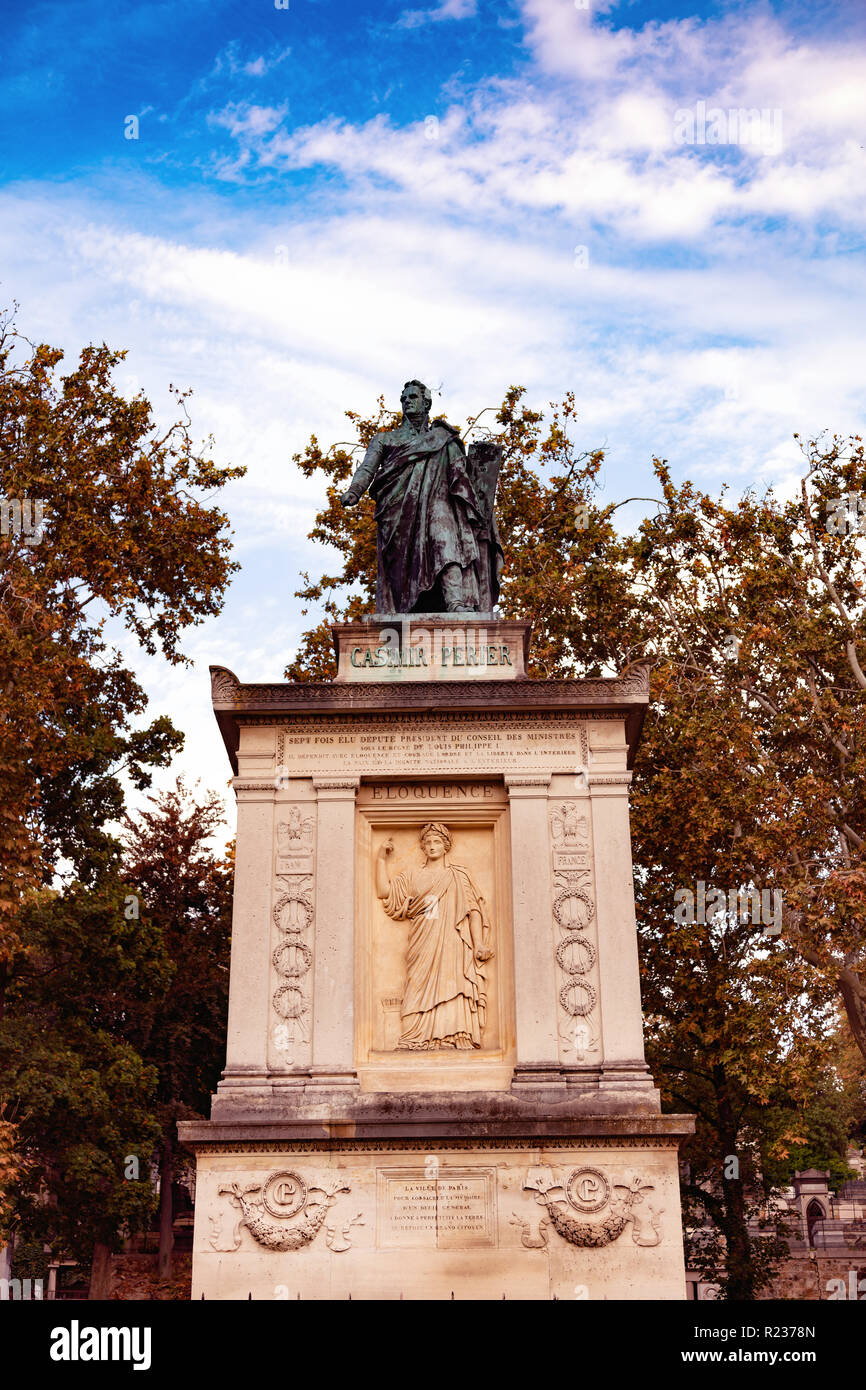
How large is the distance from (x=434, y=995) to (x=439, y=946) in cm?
43

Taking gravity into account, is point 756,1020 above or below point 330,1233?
above

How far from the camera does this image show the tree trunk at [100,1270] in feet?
90.4

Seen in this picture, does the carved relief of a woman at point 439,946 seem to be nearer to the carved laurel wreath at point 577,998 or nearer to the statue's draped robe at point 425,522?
the carved laurel wreath at point 577,998

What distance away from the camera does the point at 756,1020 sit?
70.1 feet

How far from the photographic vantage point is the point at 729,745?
2262cm

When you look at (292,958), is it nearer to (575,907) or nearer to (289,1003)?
(289,1003)

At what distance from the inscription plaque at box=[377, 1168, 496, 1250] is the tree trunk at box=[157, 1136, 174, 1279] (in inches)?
844

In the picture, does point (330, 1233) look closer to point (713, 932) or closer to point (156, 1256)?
point (713, 932)

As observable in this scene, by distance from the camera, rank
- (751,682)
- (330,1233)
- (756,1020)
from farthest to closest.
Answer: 1. (751,682)
2. (756,1020)
3. (330,1233)

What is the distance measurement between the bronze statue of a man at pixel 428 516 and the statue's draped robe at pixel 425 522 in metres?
0.01

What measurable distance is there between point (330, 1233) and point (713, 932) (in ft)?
48.1

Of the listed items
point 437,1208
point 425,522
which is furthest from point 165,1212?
point 437,1208

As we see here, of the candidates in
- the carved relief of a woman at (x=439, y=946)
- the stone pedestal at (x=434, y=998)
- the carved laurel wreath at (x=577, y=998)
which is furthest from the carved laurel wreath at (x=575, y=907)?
the carved relief of a woman at (x=439, y=946)
